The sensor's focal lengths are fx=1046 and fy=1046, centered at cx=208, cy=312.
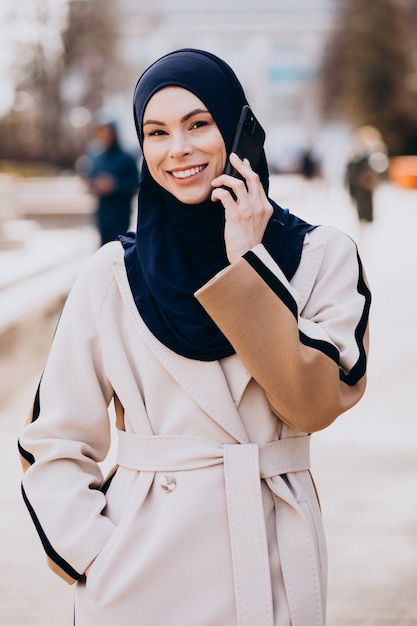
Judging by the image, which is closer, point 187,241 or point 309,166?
point 187,241

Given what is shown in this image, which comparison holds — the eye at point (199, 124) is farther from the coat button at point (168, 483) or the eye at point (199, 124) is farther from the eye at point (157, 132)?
the coat button at point (168, 483)

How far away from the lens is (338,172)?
167 ft

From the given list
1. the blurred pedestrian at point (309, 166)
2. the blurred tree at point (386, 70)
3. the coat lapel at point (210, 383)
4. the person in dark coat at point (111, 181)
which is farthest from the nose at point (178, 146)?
the blurred tree at point (386, 70)

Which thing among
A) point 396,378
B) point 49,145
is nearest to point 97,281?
point 396,378

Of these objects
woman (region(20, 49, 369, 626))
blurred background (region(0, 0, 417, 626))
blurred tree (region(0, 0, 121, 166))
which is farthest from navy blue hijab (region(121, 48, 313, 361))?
blurred tree (region(0, 0, 121, 166))

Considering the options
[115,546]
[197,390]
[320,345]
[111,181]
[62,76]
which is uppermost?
[320,345]

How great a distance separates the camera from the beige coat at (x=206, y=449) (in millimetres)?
1950

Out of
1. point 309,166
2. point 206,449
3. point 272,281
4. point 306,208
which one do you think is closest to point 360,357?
point 272,281

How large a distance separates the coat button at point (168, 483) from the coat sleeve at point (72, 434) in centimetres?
13

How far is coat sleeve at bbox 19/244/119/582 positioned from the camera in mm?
2018

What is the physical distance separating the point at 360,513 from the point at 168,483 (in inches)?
115

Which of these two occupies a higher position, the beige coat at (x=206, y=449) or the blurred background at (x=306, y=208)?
the beige coat at (x=206, y=449)

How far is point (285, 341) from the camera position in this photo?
1.92m

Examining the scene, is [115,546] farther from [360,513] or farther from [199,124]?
[360,513]
